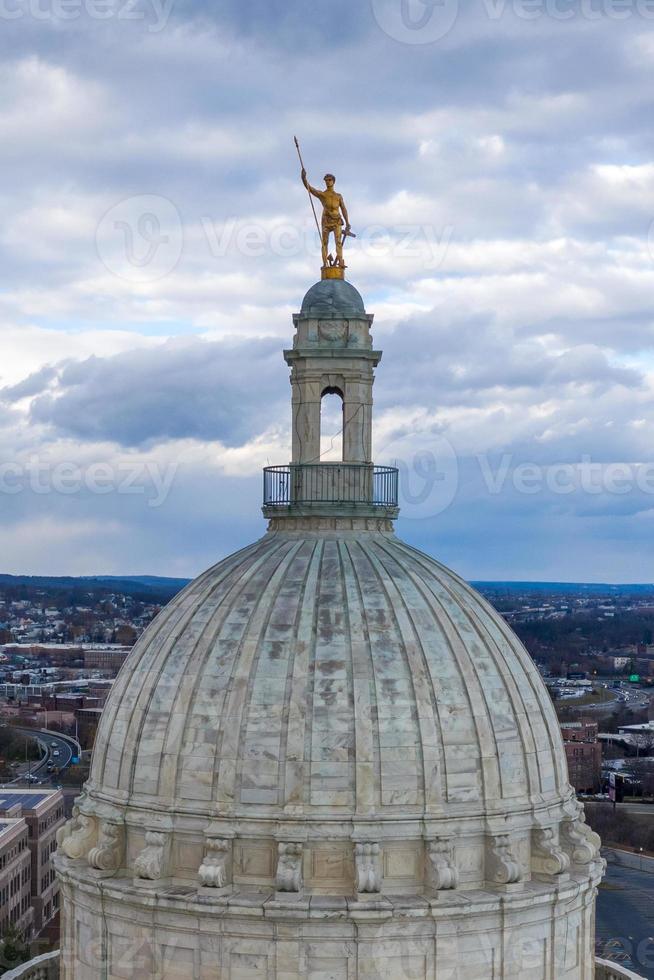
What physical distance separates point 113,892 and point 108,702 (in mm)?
5186

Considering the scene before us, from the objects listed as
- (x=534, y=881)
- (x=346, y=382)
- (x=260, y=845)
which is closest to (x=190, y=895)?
(x=260, y=845)

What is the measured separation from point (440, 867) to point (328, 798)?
285cm

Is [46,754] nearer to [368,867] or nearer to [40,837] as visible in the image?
[40,837]

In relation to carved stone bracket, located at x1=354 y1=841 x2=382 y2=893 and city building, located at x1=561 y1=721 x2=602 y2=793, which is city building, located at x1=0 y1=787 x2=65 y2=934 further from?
carved stone bracket, located at x1=354 y1=841 x2=382 y2=893

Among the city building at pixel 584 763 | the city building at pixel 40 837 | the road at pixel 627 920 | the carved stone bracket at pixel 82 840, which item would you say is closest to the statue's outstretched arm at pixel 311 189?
the carved stone bracket at pixel 82 840

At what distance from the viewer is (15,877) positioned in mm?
101938

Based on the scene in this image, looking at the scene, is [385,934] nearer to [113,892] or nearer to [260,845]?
[260,845]

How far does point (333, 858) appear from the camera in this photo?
31688 mm

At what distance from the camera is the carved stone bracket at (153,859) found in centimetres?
3238

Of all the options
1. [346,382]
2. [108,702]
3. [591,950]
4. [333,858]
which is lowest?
[591,950]

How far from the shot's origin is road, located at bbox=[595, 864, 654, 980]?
93625 mm

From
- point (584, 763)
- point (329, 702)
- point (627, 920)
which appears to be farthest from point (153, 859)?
point (584, 763)

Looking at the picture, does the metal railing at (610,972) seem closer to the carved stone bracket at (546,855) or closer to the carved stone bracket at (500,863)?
the carved stone bracket at (546,855)

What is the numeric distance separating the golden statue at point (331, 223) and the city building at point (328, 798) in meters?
8.07
